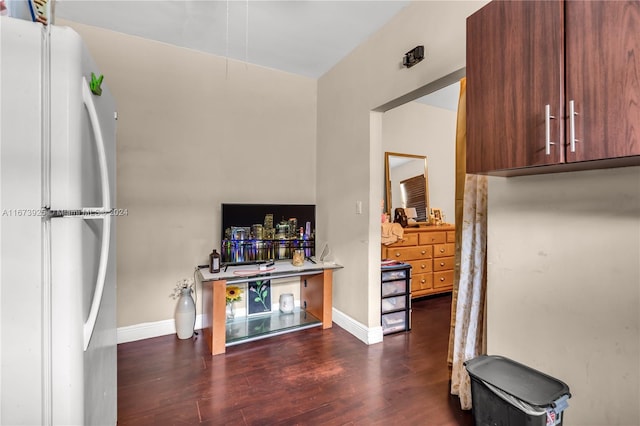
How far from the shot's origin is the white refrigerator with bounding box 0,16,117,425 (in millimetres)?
871

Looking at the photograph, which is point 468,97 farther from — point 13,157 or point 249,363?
point 249,363

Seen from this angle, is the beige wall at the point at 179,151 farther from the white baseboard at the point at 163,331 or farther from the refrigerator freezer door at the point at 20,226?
the refrigerator freezer door at the point at 20,226

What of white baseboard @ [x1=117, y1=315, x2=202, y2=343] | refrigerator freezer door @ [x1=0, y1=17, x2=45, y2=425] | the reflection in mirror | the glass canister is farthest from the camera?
the reflection in mirror

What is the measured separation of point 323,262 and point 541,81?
249 cm

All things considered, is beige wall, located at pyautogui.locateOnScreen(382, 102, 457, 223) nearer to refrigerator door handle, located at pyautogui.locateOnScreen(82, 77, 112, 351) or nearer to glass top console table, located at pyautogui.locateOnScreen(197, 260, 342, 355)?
glass top console table, located at pyautogui.locateOnScreen(197, 260, 342, 355)

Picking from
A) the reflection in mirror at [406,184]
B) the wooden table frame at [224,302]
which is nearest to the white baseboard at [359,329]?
the wooden table frame at [224,302]

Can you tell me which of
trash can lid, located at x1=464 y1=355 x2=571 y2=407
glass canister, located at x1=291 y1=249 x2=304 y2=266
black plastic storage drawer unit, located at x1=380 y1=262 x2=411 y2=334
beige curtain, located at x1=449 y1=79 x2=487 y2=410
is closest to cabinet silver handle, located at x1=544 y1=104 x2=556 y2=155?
beige curtain, located at x1=449 y1=79 x2=487 y2=410

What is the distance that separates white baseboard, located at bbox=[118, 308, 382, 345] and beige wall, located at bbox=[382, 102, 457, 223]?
7.78ft

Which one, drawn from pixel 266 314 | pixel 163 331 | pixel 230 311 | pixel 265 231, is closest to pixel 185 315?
pixel 163 331

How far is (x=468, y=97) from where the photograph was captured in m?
1.36

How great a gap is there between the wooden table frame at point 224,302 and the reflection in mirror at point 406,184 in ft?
4.88

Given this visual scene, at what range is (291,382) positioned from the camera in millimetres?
2094

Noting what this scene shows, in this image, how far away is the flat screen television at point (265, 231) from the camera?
293cm

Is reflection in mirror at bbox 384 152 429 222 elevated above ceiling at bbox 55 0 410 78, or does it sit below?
below
